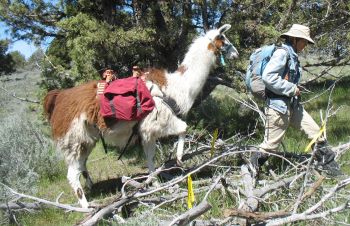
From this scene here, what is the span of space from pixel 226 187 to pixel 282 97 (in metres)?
1.31

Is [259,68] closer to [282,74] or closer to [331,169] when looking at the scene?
[282,74]

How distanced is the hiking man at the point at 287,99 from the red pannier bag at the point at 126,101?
4.91 ft

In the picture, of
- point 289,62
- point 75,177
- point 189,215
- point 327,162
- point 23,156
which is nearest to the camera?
point 189,215

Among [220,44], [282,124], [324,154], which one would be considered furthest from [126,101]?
[324,154]

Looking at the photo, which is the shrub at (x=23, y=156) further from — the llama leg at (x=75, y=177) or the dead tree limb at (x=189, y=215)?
the dead tree limb at (x=189, y=215)

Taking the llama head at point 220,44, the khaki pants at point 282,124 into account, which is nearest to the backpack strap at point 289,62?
the khaki pants at point 282,124

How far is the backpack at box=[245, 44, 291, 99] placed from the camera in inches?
209

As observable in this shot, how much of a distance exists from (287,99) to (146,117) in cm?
179

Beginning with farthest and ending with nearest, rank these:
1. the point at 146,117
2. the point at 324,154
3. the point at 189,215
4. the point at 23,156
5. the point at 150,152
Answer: the point at 23,156, the point at 150,152, the point at 146,117, the point at 324,154, the point at 189,215

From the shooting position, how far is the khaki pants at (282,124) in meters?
5.51

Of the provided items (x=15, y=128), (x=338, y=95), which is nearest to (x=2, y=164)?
(x=15, y=128)

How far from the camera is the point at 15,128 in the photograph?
8.44m

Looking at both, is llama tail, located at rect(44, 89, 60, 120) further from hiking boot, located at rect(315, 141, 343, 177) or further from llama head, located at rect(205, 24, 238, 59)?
hiking boot, located at rect(315, 141, 343, 177)

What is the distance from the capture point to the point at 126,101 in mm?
5852
